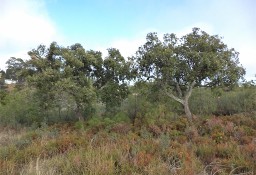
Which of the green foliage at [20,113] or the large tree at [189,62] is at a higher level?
the large tree at [189,62]

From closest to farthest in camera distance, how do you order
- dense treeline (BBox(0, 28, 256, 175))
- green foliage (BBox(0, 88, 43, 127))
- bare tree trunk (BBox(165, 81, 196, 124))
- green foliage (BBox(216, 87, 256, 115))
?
1. dense treeline (BBox(0, 28, 256, 175))
2. bare tree trunk (BBox(165, 81, 196, 124))
3. green foliage (BBox(0, 88, 43, 127))
4. green foliage (BBox(216, 87, 256, 115))

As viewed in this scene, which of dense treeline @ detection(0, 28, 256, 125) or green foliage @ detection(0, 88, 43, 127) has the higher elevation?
dense treeline @ detection(0, 28, 256, 125)

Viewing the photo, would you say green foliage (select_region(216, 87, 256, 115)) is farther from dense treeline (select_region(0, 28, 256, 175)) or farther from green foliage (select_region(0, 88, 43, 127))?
green foliage (select_region(0, 88, 43, 127))

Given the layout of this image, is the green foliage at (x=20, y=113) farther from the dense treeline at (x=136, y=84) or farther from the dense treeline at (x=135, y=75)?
the dense treeline at (x=135, y=75)

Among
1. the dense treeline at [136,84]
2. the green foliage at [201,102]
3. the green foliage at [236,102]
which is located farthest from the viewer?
the green foliage at [201,102]

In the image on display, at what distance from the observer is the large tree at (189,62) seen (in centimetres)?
1633

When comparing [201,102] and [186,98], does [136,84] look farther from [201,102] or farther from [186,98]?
[201,102]

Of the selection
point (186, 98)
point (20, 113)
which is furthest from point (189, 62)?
point (20, 113)

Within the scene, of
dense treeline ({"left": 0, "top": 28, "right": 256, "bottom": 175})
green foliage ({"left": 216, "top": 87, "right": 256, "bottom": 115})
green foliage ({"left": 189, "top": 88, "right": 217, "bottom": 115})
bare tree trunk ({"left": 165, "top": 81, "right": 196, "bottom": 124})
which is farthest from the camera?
green foliage ({"left": 189, "top": 88, "right": 217, "bottom": 115})

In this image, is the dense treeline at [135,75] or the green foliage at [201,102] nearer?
the dense treeline at [135,75]

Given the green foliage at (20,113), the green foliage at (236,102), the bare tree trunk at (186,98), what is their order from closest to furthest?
the bare tree trunk at (186,98), the green foliage at (20,113), the green foliage at (236,102)

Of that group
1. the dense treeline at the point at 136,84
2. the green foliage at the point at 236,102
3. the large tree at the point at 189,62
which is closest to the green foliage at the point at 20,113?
the dense treeline at the point at 136,84

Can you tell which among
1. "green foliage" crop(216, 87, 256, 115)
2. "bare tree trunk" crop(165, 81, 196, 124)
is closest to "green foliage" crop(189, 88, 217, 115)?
"green foliage" crop(216, 87, 256, 115)

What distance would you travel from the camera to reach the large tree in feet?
53.6
